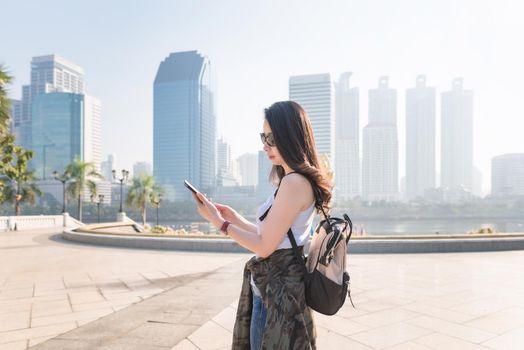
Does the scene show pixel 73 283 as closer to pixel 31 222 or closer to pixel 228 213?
pixel 228 213

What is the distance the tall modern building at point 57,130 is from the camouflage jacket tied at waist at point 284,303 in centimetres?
15787

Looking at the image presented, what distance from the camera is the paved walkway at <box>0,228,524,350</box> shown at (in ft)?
14.6

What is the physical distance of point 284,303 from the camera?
180 cm

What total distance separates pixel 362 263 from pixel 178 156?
176 metres

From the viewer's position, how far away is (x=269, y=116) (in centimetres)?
197

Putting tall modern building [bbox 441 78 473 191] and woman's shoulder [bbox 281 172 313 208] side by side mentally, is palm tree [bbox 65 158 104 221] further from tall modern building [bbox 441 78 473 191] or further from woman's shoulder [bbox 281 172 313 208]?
tall modern building [bbox 441 78 473 191]

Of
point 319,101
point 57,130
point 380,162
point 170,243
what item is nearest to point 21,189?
point 170,243

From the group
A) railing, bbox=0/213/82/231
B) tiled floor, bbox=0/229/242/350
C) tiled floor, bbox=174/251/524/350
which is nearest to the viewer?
tiled floor, bbox=174/251/524/350

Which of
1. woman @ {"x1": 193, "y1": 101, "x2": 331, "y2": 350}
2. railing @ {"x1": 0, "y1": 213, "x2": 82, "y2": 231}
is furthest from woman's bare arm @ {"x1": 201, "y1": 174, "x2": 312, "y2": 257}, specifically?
railing @ {"x1": 0, "y1": 213, "x2": 82, "y2": 231}

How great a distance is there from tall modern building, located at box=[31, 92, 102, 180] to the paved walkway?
15055 cm

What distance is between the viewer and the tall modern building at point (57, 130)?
483 ft

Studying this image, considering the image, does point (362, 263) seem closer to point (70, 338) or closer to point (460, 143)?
point (70, 338)

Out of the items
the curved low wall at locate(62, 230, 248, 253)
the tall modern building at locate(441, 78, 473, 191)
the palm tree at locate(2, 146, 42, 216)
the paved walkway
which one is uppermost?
the tall modern building at locate(441, 78, 473, 191)

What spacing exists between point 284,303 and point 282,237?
317 mm
